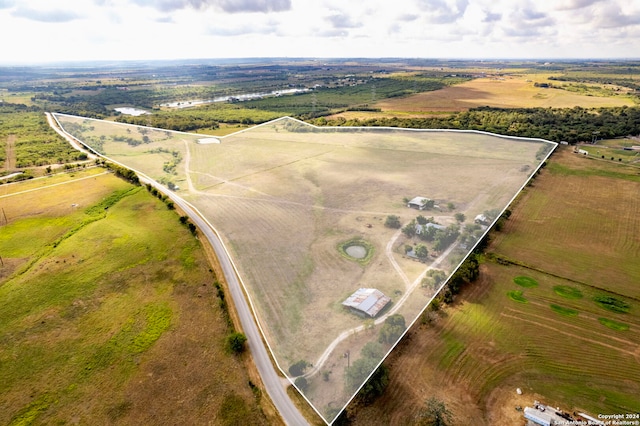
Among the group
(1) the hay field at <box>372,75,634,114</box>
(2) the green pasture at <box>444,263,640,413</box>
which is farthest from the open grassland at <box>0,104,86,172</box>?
(1) the hay field at <box>372,75,634,114</box>

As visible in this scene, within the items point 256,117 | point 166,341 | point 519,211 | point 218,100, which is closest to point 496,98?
point 256,117

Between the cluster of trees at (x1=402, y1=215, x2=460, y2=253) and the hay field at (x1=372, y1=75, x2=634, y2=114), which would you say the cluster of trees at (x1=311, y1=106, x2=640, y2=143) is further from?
the cluster of trees at (x1=402, y1=215, x2=460, y2=253)

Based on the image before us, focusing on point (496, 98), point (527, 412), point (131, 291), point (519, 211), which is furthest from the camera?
point (496, 98)

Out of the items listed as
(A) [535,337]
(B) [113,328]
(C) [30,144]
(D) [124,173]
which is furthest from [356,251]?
(C) [30,144]

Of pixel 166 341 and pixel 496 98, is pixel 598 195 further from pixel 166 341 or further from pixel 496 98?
pixel 496 98

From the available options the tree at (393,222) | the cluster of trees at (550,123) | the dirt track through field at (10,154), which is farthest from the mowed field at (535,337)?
the dirt track through field at (10,154)

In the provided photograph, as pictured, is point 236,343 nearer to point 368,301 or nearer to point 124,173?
point 368,301

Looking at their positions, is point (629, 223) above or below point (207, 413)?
above
